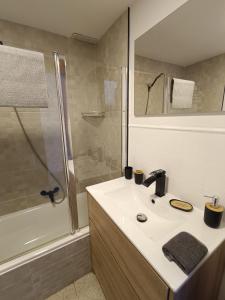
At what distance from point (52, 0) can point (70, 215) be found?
1.67 meters

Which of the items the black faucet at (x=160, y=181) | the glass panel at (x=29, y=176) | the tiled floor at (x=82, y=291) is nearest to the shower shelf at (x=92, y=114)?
the glass panel at (x=29, y=176)

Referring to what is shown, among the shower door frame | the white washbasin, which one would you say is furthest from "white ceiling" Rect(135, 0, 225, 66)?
the white washbasin

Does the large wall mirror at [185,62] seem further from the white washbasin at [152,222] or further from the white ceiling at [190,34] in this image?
the white washbasin at [152,222]

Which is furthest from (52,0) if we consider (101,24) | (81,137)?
(81,137)

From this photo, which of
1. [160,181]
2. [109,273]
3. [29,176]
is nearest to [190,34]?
[160,181]

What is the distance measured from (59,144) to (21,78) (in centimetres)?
55

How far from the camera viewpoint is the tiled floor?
1.11m

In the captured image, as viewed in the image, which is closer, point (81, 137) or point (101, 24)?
point (101, 24)

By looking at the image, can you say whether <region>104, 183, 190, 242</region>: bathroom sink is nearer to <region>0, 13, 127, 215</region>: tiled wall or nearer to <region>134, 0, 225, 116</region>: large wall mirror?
<region>0, 13, 127, 215</region>: tiled wall

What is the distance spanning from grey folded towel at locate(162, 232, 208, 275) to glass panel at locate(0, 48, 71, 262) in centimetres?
108

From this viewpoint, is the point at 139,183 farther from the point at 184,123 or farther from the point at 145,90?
the point at 145,90

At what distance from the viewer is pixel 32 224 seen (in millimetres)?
1574

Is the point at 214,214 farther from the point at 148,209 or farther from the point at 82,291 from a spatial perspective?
the point at 82,291

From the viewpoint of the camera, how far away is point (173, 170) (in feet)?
3.18
